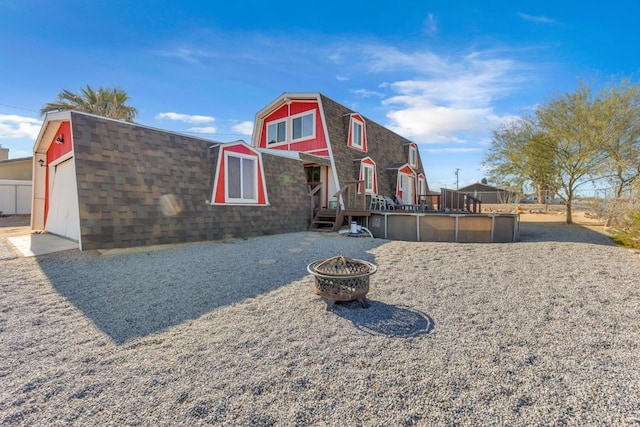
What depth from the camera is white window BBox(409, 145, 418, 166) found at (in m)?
19.2

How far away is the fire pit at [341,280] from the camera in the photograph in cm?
330

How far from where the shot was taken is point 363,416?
1728 mm

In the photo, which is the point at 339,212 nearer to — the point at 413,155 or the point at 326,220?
the point at 326,220

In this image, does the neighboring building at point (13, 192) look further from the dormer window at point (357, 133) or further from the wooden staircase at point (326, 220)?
the dormer window at point (357, 133)

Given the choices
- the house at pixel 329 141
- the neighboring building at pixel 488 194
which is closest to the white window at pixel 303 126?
the house at pixel 329 141

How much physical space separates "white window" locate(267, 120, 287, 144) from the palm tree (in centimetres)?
1160

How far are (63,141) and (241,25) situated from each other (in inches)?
251

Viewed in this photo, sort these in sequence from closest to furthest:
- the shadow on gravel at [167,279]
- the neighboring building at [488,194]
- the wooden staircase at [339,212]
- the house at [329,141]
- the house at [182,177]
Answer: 1. the shadow on gravel at [167,279]
2. the house at [182,177]
3. the wooden staircase at [339,212]
4. the house at [329,141]
5. the neighboring building at [488,194]

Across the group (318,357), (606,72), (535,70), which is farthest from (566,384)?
(606,72)

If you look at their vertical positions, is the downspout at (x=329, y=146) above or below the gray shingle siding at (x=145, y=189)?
above

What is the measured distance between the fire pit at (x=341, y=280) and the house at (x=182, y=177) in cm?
508

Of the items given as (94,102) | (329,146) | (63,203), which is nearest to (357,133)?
(329,146)

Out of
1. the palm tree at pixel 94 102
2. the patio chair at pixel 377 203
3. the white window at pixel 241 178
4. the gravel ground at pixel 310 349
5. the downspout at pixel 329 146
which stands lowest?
the gravel ground at pixel 310 349

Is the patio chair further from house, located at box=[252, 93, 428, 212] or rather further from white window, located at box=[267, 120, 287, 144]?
white window, located at box=[267, 120, 287, 144]
